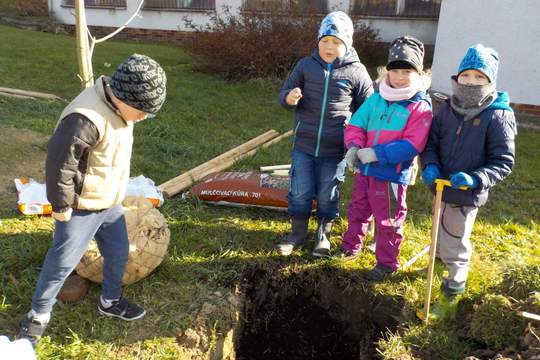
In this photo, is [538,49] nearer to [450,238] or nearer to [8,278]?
[450,238]

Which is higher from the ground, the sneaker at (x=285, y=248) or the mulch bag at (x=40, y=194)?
the mulch bag at (x=40, y=194)

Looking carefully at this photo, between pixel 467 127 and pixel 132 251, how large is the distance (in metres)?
2.29

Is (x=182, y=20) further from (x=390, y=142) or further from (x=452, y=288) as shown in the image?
(x=452, y=288)

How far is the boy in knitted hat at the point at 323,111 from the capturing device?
335cm

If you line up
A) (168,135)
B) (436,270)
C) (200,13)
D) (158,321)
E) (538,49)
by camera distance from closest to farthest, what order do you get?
(158,321) → (436,270) → (168,135) → (538,49) → (200,13)

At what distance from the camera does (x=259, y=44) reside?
30.6 ft

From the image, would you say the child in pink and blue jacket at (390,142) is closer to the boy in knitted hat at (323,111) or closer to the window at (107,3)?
the boy in knitted hat at (323,111)

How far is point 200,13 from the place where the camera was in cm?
1353

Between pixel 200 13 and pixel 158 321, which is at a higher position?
pixel 200 13

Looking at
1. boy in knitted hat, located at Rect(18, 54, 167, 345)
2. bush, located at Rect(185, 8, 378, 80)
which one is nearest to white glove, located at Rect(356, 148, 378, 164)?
boy in knitted hat, located at Rect(18, 54, 167, 345)

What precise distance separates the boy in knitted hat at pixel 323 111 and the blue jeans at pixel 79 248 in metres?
1.37

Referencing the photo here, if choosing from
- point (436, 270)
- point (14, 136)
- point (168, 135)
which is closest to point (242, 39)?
point (168, 135)

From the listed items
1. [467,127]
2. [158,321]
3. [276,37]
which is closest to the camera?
[467,127]

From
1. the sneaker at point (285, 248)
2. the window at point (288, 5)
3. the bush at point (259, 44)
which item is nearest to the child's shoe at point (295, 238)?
the sneaker at point (285, 248)
